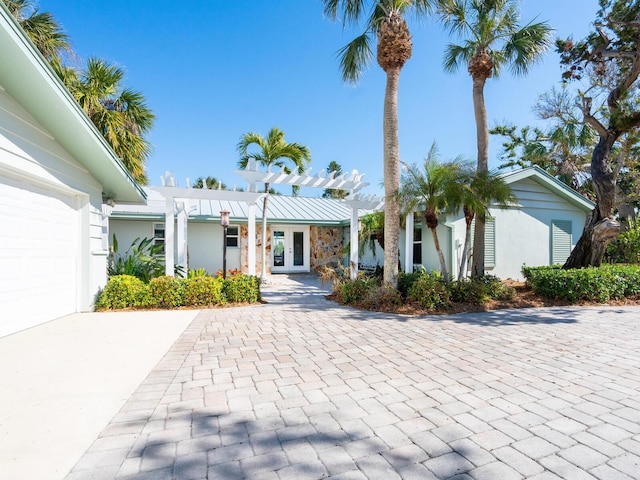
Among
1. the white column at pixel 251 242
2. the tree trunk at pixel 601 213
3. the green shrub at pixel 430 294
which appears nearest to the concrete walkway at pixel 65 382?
the white column at pixel 251 242

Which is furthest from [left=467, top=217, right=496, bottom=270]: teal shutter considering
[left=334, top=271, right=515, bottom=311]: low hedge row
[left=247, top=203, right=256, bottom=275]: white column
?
[left=247, top=203, right=256, bottom=275]: white column

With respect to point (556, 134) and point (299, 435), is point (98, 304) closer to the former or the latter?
point (299, 435)

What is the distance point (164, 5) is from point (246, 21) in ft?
7.52

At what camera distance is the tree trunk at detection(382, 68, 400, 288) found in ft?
27.1

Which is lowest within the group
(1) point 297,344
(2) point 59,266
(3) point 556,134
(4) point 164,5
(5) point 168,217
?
(1) point 297,344

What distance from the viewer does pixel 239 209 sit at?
15961mm

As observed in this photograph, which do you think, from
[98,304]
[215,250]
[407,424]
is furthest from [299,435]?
[215,250]

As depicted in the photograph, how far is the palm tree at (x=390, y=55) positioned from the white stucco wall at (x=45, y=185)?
6.89 m

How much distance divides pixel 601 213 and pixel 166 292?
13039 mm

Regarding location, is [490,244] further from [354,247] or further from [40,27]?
[40,27]

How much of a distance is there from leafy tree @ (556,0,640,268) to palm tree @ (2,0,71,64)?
51.5ft

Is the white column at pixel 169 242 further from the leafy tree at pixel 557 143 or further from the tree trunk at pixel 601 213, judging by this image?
the leafy tree at pixel 557 143

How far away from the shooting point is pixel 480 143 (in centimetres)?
1005

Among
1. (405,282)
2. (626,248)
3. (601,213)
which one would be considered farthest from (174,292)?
(626,248)
